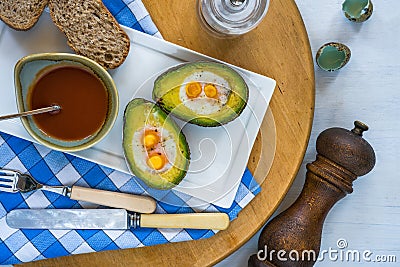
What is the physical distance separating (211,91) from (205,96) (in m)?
0.01

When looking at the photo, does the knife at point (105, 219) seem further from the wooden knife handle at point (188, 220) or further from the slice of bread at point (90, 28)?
the slice of bread at point (90, 28)

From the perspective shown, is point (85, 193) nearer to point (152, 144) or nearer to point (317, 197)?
point (152, 144)

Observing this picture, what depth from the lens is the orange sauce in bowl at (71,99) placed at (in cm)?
99

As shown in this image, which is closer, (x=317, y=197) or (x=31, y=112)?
(x=31, y=112)

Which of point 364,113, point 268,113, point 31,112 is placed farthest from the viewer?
point 364,113

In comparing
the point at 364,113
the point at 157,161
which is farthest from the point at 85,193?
the point at 364,113

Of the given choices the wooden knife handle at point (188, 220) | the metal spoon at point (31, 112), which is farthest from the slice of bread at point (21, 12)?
the wooden knife handle at point (188, 220)

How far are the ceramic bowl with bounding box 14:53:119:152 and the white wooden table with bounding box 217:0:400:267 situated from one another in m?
0.39

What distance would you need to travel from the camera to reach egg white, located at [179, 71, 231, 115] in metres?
0.99

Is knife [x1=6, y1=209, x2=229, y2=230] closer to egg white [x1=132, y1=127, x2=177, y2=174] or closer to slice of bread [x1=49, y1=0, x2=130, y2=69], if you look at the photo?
egg white [x1=132, y1=127, x2=177, y2=174]

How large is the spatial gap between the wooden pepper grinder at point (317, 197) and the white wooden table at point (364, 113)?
0.27ft

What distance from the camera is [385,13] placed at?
3.84ft

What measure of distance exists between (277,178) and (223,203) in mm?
114

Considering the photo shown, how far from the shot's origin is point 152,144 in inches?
39.0
